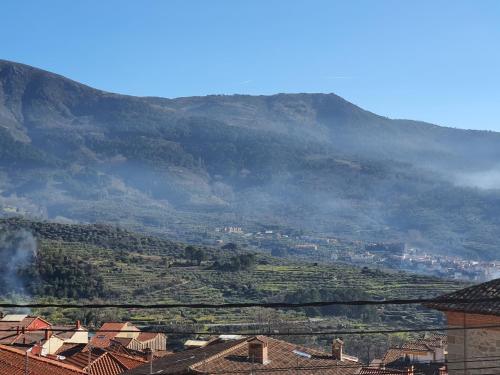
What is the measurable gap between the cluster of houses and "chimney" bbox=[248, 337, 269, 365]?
0.03 metres

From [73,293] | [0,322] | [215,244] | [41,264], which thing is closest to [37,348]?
[0,322]

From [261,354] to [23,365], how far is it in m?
6.57

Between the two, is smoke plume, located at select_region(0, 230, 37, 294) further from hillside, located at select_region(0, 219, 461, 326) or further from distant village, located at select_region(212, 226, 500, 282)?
distant village, located at select_region(212, 226, 500, 282)

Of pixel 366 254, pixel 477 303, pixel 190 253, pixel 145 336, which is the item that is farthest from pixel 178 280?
pixel 366 254

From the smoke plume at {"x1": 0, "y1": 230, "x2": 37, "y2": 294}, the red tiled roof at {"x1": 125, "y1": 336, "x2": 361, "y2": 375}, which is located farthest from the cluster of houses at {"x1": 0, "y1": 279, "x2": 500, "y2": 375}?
the smoke plume at {"x1": 0, "y1": 230, "x2": 37, "y2": 294}

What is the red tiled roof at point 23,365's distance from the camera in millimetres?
19250

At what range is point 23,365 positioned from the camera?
19844 mm

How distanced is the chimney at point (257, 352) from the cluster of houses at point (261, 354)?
28mm

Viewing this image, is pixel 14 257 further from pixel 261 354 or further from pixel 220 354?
pixel 261 354

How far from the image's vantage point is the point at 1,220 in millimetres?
109188

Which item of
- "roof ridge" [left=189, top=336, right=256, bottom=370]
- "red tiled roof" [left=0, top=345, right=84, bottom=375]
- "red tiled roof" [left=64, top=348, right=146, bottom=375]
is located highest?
"red tiled roof" [left=0, top=345, right=84, bottom=375]

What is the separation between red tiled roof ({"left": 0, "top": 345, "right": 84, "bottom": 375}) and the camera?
19.2 metres

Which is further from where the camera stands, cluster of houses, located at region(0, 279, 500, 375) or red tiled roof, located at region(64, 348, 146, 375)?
red tiled roof, located at region(64, 348, 146, 375)

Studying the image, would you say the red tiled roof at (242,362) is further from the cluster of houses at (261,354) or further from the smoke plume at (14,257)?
the smoke plume at (14,257)
